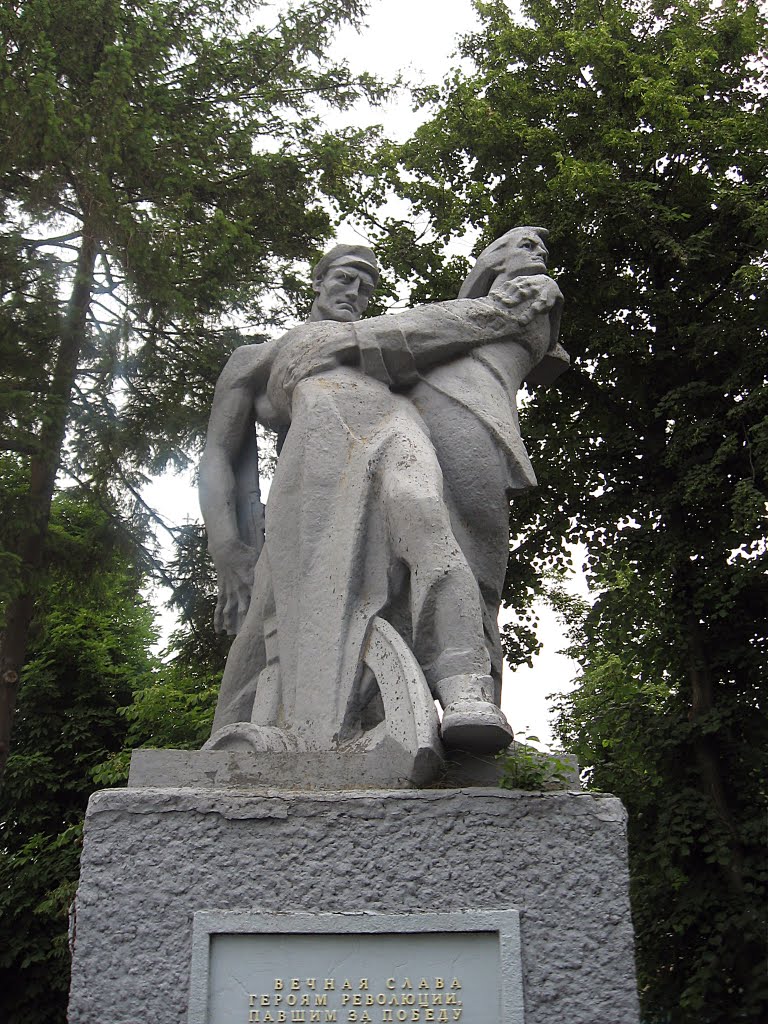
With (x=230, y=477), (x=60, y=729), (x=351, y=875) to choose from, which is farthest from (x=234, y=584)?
(x=60, y=729)

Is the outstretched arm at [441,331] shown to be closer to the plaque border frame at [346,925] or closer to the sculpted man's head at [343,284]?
the sculpted man's head at [343,284]

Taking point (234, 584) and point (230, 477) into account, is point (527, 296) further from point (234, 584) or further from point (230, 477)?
point (234, 584)

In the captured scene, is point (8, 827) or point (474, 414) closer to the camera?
point (474, 414)

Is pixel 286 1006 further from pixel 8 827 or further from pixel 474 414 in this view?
pixel 8 827

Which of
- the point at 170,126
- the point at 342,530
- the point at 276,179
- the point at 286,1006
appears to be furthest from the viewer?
the point at 276,179

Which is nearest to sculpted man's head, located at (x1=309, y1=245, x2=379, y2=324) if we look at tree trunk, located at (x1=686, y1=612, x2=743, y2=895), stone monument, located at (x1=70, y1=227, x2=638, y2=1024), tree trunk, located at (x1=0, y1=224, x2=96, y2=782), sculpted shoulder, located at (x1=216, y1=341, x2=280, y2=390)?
sculpted shoulder, located at (x1=216, y1=341, x2=280, y2=390)

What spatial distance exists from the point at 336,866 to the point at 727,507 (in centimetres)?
805

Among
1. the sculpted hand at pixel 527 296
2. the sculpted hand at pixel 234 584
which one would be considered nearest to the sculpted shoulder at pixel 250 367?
the sculpted hand at pixel 234 584

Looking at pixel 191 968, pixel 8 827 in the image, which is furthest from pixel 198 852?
pixel 8 827

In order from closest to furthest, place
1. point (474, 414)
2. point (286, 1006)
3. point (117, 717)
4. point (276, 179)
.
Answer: point (286, 1006) → point (474, 414) → point (276, 179) → point (117, 717)

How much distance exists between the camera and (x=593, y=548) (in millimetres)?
11219

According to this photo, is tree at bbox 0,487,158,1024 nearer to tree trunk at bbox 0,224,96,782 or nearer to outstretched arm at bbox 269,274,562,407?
tree trunk at bbox 0,224,96,782

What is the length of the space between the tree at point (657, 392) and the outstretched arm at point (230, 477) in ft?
17.3

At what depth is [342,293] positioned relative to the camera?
4598 mm
